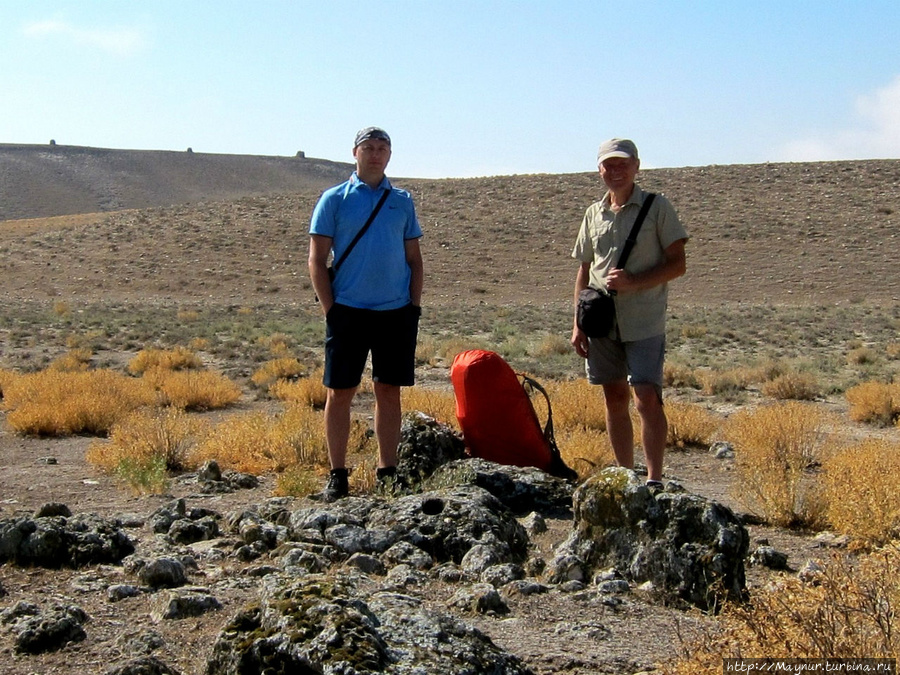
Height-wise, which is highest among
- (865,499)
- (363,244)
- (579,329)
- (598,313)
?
(363,244)

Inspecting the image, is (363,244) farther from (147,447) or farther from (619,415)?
(147,447)

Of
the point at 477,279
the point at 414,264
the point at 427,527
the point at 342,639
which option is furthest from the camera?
the point at 477,279

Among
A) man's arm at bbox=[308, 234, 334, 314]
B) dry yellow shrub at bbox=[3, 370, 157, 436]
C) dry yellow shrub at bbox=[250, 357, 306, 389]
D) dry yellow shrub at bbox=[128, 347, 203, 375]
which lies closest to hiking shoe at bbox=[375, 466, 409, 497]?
man's arm at bbox=[308, 234, 334, 314]

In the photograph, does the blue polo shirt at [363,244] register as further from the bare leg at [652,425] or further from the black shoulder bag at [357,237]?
the bare leg at [652,425]

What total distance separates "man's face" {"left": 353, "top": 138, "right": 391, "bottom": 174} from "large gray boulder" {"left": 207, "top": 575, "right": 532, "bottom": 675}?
118 inches

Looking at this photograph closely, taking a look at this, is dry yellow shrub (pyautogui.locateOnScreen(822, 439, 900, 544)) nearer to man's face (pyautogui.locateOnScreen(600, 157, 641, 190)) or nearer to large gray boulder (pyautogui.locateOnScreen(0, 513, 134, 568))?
man's face (pyautogui.locateOnScreen(600, 157, 641, 190))

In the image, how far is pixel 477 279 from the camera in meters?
35.8

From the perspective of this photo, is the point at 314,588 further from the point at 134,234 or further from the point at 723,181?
the point at 723,181

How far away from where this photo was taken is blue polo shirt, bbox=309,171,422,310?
546cm

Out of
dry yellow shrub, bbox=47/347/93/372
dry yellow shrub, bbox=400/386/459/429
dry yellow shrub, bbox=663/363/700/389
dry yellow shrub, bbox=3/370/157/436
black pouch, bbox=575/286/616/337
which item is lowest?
dry yellow shrub, bbox=47/347/93/372

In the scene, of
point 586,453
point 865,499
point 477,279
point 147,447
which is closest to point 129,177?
point 477,279

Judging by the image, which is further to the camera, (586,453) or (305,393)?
(305,393)

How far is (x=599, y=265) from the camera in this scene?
17.2 ft

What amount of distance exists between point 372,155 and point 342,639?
3.37 m
